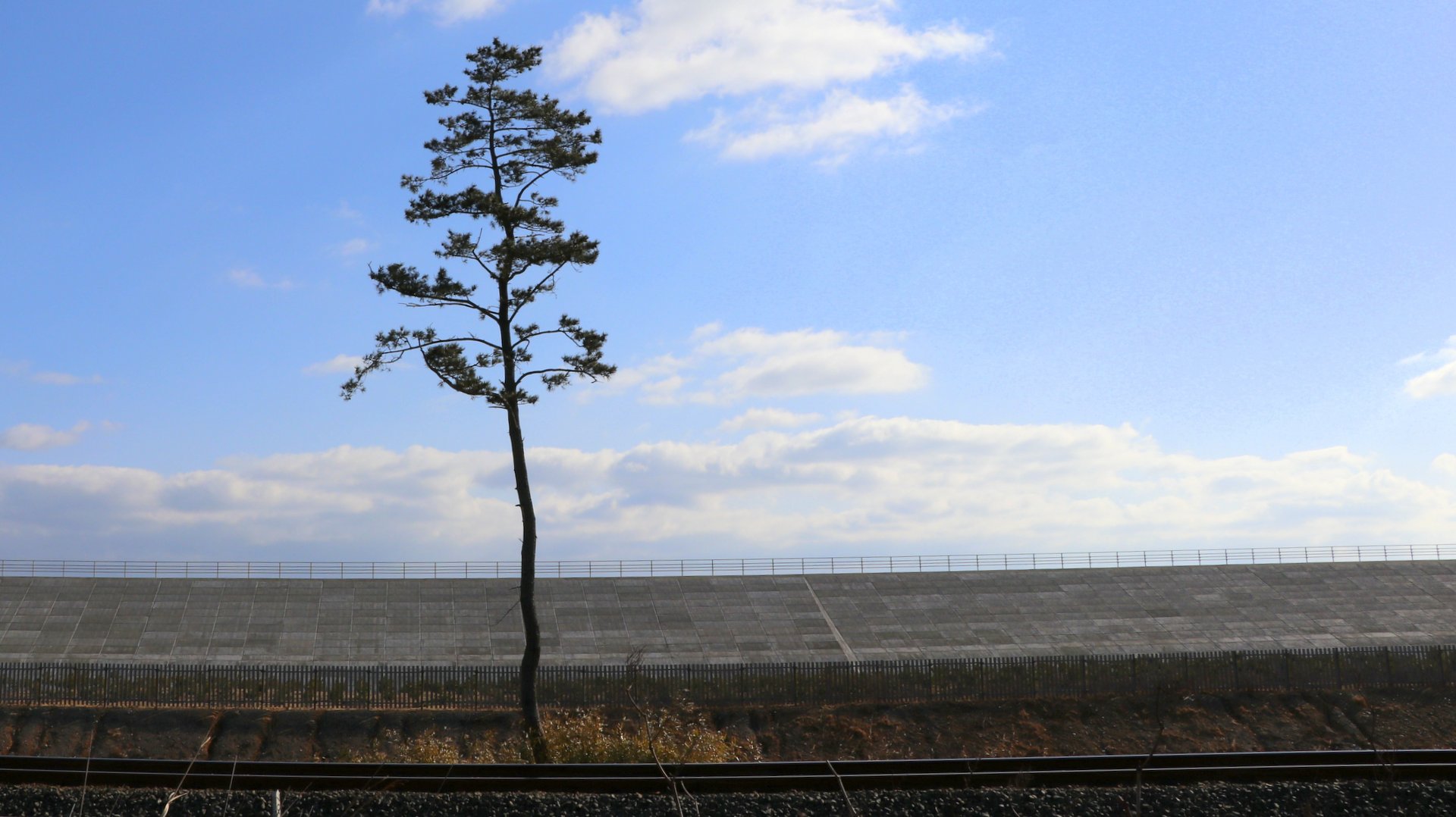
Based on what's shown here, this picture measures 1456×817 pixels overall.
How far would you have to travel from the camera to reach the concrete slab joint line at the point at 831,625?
46781 millimetres

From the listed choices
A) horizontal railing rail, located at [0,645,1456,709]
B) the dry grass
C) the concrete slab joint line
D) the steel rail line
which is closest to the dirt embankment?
the dry grass

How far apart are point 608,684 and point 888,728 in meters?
8.53

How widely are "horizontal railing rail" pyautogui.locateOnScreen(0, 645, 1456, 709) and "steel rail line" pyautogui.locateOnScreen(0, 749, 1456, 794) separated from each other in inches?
696

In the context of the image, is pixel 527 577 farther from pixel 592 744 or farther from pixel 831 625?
pixel 831 625

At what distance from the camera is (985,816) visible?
14453mm

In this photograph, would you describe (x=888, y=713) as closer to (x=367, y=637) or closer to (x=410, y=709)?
(x=410, y=709)

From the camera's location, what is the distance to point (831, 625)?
49.7 m

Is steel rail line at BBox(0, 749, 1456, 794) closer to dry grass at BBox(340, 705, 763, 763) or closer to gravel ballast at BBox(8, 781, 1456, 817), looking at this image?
gravel ballast at BBox(8, 781, 1456, 817)

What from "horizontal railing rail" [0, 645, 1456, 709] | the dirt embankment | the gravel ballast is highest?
the gravel ballast

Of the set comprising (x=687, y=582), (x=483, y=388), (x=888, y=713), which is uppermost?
(x=483, y=388)

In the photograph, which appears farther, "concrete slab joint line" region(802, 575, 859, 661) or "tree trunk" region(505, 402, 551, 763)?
"concrete slab joint line" region(802, 575, 859, 661)

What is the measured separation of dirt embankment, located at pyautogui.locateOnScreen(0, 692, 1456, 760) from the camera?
3081 cm

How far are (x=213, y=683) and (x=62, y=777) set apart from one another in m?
20.0

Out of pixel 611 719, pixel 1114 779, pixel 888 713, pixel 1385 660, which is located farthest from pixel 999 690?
pixel 1114 779
